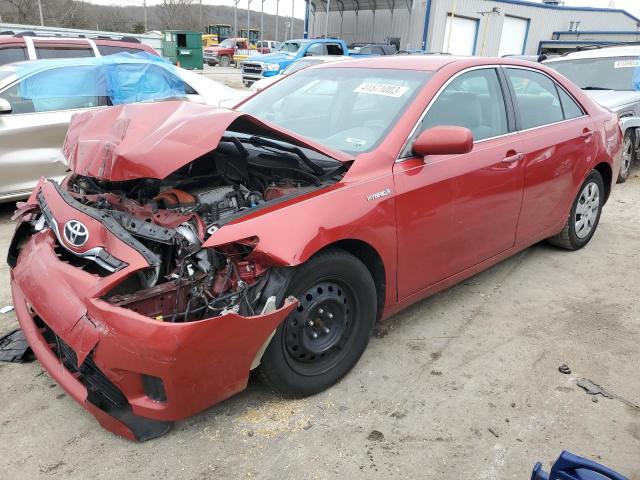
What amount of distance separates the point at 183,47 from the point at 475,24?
17.5m

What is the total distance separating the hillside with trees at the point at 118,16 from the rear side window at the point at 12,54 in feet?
128

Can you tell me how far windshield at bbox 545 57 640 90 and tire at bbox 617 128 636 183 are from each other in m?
0.96

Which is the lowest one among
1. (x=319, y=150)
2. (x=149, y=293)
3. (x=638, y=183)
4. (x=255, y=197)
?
(x=638, y=183)

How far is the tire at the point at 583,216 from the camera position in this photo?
4.57m

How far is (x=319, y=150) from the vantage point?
8.72ft

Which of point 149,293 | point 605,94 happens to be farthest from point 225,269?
point 605,94

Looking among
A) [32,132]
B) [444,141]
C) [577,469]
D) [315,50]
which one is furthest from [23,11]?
[577,469]

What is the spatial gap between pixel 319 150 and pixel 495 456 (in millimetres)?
1684

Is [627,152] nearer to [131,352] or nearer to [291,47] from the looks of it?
[131,352]

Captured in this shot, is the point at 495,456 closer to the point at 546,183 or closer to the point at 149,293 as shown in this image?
the point at 149,293

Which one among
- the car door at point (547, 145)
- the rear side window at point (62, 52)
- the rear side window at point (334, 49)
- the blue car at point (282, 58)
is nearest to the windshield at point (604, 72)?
the car door at point (547, 145)

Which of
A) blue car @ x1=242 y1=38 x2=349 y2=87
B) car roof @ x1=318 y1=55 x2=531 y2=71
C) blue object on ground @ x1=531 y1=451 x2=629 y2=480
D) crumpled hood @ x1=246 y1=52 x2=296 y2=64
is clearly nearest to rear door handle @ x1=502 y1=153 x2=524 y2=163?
car roof @ x1=318 y1=55 x2=531 y2=71

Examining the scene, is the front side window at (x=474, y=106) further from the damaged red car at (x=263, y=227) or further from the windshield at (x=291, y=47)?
the windshield at (x=291, y=47)

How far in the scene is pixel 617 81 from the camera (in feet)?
25.8
